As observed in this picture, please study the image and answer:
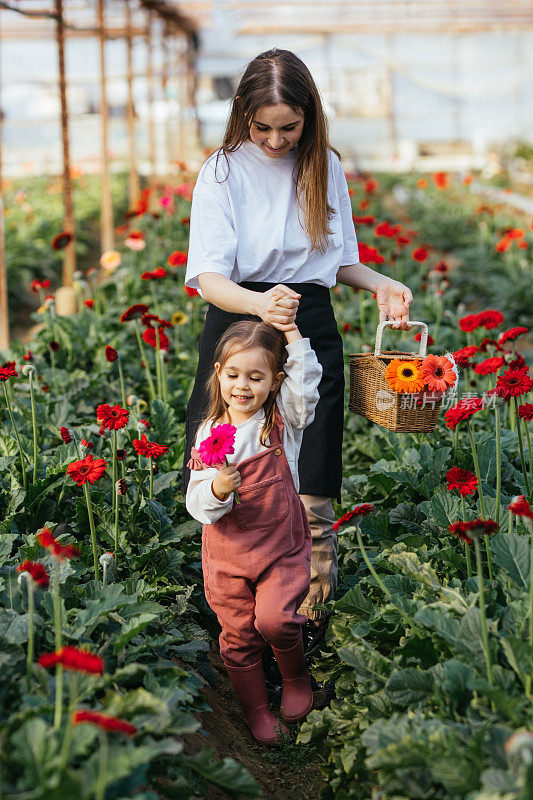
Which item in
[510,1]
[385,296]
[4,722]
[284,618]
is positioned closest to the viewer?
[4,722]

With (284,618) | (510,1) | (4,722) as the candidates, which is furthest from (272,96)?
(510,1)

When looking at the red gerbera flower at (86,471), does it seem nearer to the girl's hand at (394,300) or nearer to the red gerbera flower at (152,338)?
the girl's hand at (394,300)

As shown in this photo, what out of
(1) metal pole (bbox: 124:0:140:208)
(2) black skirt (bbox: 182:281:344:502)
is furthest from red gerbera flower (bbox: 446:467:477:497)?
(1) metal pole (bbox: 124:0:140:208)

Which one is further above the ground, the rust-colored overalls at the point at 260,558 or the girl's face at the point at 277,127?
the girl's face at the point at 277,127

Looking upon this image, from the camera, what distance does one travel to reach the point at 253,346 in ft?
8.20

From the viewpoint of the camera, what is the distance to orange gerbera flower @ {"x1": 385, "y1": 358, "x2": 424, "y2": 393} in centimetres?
274

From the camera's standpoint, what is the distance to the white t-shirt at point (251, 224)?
274 cm

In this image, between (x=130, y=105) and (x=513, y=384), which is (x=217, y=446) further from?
(x=130, y=105)

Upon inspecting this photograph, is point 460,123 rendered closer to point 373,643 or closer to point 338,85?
point 338,85

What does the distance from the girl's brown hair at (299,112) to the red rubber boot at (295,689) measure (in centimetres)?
120

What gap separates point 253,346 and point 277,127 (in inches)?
25.2

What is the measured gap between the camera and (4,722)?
6.30 feet

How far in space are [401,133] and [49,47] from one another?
12.3m

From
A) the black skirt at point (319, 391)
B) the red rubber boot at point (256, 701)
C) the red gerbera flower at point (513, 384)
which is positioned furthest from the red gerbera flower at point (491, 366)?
the red rubber boot at point (256, 701)
